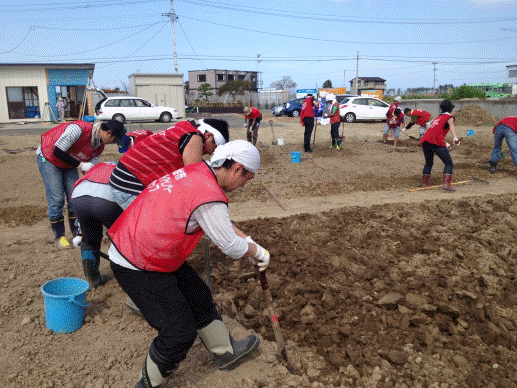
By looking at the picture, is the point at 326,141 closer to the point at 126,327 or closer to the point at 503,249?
the point at 503,249

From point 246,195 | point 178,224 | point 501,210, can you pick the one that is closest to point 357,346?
point 178,224

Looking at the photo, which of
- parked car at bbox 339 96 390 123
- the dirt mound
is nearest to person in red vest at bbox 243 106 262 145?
parked car at bbox 339 96 390 123

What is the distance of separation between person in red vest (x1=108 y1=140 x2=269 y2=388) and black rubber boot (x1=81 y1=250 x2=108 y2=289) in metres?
1.61

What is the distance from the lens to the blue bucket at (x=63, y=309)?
3.07 m

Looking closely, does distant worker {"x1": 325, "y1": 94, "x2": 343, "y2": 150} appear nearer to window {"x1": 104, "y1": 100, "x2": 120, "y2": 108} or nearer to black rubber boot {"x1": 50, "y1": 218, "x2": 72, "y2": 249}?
black rubber boot {"x1": 50, "y1": 218, "x2": 72, "y2": 249}

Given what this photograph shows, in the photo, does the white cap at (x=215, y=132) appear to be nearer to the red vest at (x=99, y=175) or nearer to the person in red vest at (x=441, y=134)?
the red vest at (x=99, y=175)

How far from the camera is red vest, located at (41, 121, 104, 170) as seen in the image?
4457 millimetres

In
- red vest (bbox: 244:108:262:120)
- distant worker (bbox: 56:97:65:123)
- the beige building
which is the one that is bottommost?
red vest (bbox: 244:108:262:120)

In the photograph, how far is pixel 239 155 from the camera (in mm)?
2217

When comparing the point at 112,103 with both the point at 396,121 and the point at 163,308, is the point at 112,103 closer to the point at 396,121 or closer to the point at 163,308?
the point at 396,121

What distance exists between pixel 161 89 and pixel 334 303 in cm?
2306

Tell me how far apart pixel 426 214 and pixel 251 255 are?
4.30 metres

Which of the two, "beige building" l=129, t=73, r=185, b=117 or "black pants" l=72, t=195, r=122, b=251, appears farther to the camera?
"beige building" l=129, t=73, r=185, b=117

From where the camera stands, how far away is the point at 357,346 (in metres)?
3.04
